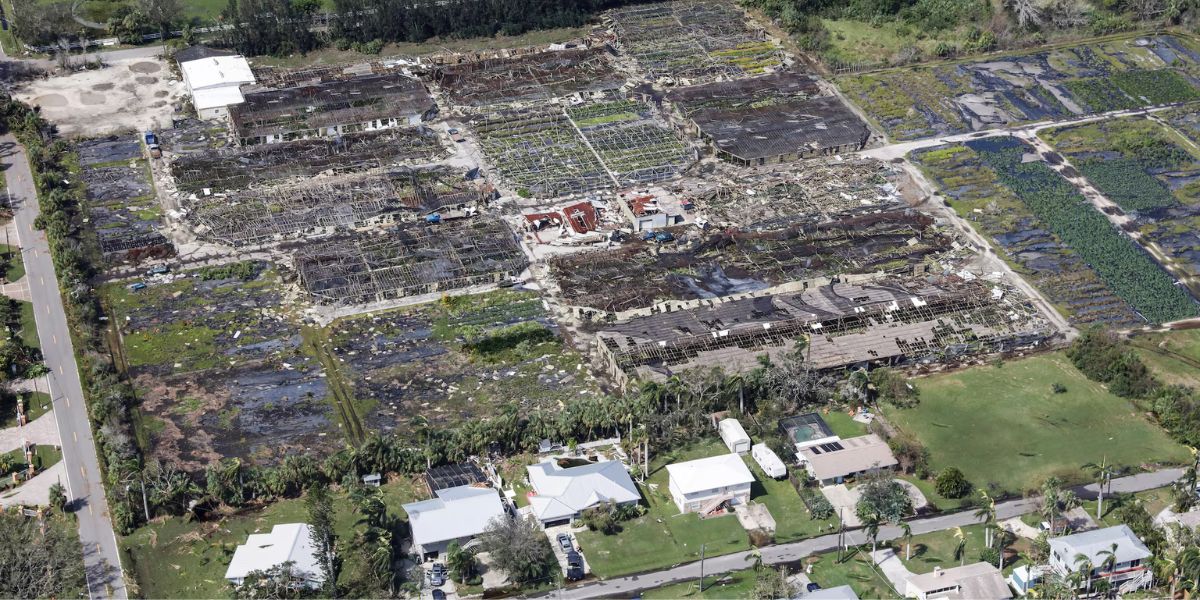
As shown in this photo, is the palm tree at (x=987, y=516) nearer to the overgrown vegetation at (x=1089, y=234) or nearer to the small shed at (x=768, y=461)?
the small shed at (x=768, y=461)

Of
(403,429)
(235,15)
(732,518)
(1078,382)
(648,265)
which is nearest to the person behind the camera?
(732,518)

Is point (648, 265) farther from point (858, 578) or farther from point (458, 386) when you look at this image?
point (858, 578)

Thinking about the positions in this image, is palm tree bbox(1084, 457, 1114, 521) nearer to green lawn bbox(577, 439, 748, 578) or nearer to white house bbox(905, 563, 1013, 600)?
white house bbox(905, 563, 1013, 600)

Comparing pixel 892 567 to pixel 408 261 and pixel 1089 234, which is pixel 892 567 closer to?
pixel 1089 234

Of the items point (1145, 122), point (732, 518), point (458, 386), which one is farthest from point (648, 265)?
point (1145, 122)

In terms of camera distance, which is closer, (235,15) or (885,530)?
(885,530)

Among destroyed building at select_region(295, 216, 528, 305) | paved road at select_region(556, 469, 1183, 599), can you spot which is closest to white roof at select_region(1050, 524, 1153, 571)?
paved road at select_region(556, 469, 1183, 599)

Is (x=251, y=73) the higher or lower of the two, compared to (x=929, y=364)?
higher

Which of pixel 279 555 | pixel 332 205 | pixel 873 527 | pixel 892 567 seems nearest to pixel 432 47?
pixel 332 205
